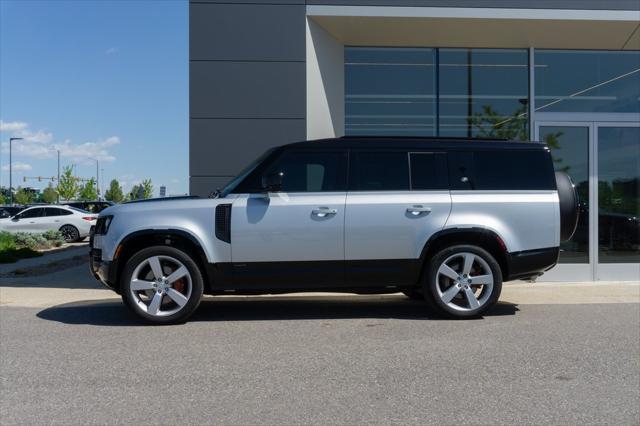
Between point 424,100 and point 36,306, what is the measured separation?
7.57m

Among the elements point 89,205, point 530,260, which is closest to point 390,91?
point 530,260

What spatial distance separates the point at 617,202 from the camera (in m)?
10.5

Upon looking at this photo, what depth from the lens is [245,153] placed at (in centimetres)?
998

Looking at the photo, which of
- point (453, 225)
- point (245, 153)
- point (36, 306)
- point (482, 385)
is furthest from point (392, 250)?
point (36, 306)

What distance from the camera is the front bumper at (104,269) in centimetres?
679

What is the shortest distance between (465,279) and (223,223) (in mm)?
2798

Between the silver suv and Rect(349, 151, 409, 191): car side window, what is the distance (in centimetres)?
1

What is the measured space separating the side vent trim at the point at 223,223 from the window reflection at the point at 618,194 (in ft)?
22.1

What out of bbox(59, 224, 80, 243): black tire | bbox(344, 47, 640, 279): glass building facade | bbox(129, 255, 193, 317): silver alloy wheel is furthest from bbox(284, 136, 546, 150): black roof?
bbox(59, 224, 80, 243): black tire

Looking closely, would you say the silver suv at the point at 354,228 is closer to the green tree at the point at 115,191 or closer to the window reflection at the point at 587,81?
the window reflection at the point at 587,81

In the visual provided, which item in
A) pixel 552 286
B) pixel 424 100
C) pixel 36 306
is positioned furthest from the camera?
pixel 424 100

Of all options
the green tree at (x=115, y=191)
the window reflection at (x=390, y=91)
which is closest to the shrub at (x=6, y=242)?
the window reflection at (x=390, y=91)

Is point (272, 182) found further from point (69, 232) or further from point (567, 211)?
point (69, 232)

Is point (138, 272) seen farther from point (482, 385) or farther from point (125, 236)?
point (482, 385)
